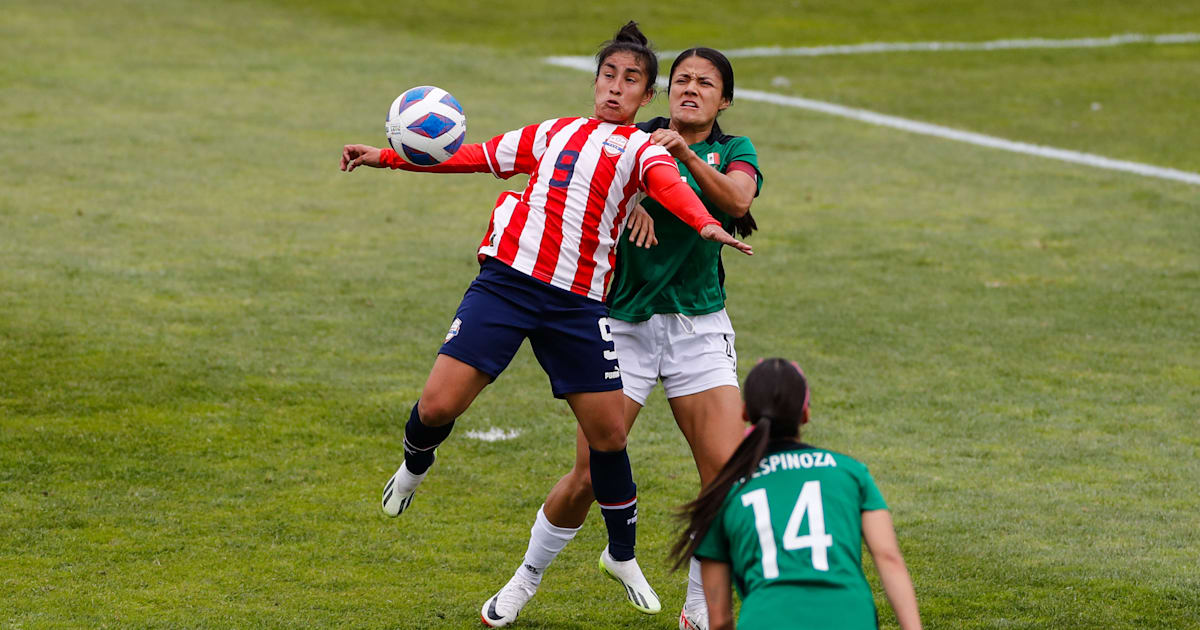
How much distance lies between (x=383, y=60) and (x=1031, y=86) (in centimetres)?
1161

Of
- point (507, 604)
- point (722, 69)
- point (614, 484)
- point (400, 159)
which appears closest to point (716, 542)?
point (614, 484)

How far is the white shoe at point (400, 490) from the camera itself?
674cm

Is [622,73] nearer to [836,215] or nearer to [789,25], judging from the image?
[836,215]

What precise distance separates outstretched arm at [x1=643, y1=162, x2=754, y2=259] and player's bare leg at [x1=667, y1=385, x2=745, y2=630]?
2.80 ft

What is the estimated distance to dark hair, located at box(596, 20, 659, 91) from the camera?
6.29 meters

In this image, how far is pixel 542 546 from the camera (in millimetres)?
6656

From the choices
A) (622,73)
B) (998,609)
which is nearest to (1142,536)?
(998,609)

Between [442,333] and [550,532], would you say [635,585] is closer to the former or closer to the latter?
[550,532]

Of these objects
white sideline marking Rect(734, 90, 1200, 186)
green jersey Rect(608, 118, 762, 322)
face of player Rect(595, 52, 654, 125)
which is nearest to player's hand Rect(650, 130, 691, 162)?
face of player Rect(595, 52, 654, 125)

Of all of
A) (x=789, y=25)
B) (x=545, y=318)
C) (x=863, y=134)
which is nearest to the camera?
(x=545, y=318)

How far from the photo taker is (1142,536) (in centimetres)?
789

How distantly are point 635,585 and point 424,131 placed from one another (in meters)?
2.37

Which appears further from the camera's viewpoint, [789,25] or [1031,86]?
[789,25]

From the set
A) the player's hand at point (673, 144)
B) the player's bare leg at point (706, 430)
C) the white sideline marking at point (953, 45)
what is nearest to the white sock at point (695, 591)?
the player's bare leg at point (706, 430)
